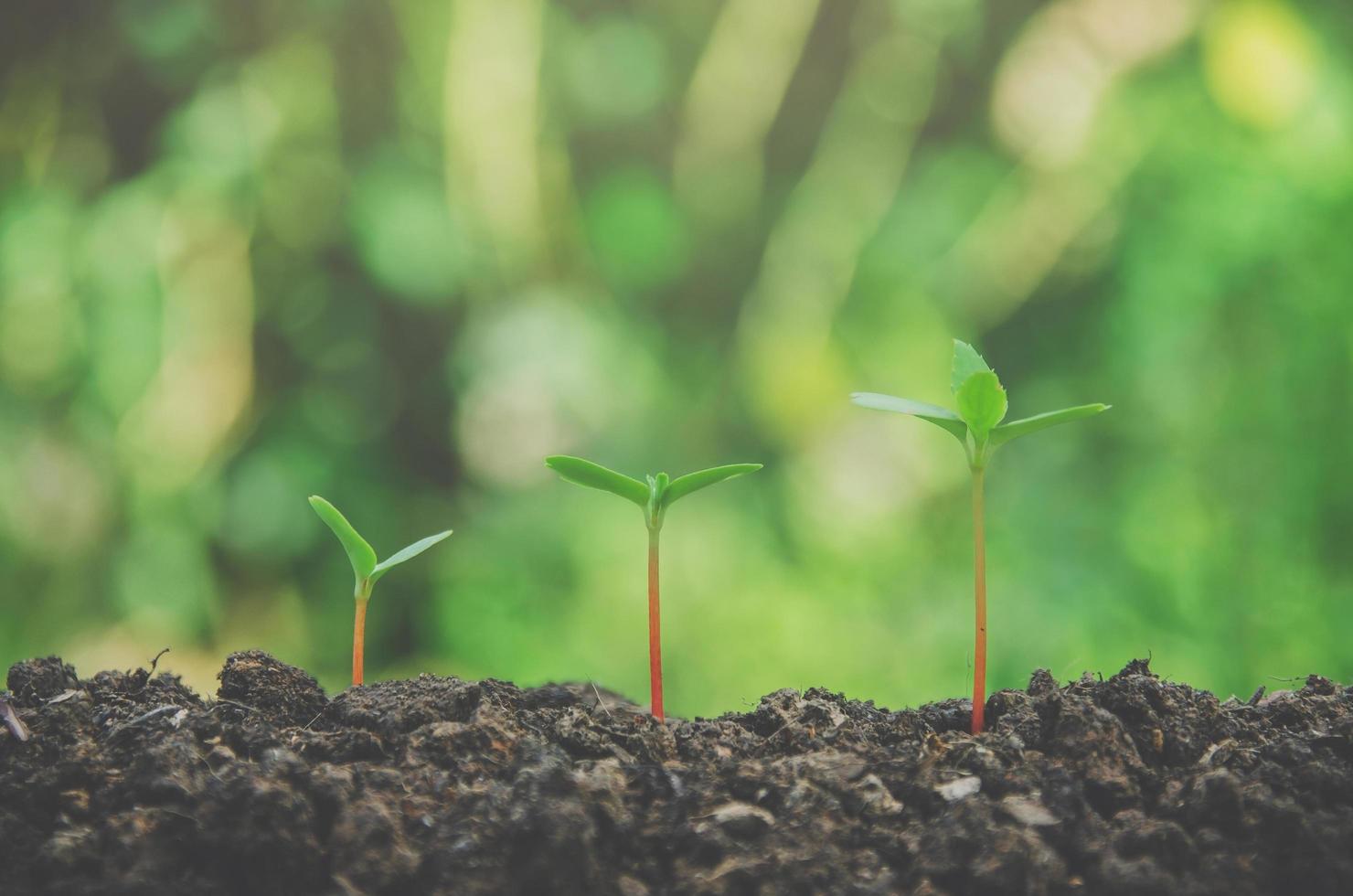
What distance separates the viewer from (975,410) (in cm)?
67

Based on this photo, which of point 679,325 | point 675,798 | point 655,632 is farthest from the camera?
point 679,325

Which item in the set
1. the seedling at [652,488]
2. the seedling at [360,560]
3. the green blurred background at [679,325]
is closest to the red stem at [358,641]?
the seedling at [360,560]

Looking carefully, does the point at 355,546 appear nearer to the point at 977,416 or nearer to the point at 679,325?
the point at 977,416

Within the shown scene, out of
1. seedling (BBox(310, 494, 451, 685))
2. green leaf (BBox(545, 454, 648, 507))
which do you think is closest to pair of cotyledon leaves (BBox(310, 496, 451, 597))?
seedling (BBox(310, 494, 451, 685))

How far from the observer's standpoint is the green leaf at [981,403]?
0.65 m

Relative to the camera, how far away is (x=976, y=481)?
26.7 inches

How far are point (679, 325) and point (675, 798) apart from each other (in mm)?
1551

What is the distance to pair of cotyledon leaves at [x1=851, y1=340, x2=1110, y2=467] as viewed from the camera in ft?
2.10

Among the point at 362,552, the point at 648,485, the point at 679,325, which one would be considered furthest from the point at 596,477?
the point at 679,325

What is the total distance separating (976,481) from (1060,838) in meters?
0.21

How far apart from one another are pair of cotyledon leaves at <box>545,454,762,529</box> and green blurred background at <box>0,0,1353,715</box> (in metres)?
1.23

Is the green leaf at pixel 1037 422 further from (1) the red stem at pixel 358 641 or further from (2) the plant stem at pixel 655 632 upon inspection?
(1) the red stem at pixel 358 641

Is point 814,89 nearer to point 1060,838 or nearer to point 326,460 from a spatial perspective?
point 326,460

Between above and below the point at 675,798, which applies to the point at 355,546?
above
